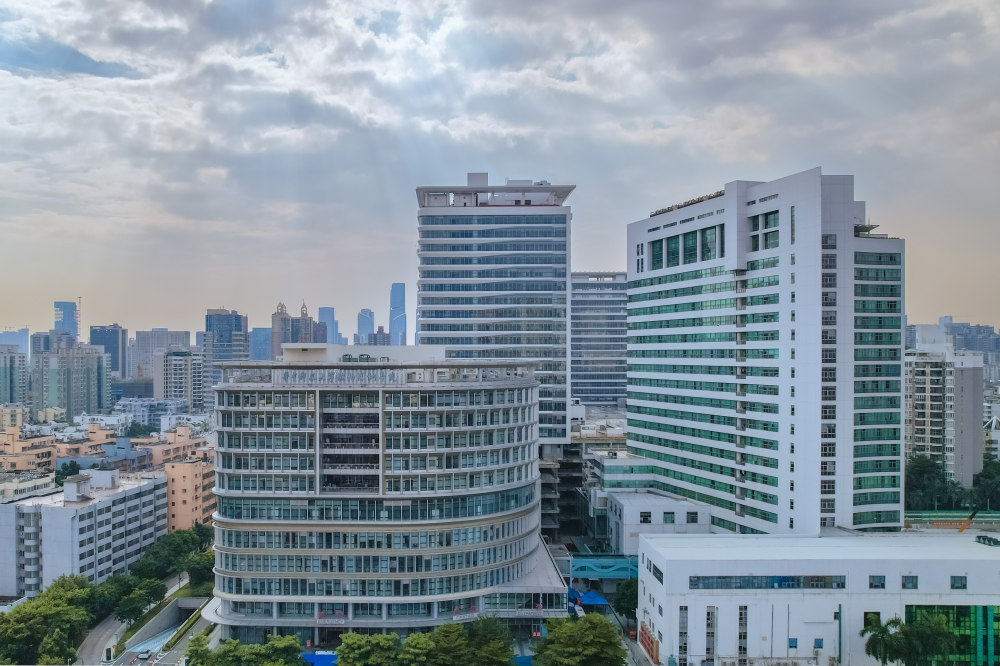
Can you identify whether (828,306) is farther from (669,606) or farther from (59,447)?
(59,447)

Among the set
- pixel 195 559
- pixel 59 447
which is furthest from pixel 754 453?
pixel 59 447

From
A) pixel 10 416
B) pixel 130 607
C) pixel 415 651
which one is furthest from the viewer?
pixel 10 416

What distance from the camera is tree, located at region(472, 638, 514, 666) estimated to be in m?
38.4

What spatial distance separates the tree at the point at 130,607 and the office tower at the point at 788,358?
47064mm

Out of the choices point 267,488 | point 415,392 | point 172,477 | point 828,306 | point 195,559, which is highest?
point 828,306

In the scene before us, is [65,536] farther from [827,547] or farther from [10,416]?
[10,416]

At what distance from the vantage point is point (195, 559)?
59969mm

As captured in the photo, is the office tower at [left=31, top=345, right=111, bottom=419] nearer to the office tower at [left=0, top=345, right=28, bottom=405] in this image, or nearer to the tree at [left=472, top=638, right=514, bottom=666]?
the office tower at [left=0, top=345, right=28, bottom=405]

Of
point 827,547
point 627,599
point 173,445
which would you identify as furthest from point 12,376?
point 827,547

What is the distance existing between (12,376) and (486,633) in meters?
170

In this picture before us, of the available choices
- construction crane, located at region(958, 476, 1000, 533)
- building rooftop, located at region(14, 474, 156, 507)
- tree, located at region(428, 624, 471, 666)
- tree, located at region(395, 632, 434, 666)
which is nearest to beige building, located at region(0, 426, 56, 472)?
building rooftop, located at region(14, 474, 156, 507)

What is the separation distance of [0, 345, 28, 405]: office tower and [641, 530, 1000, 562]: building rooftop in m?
173

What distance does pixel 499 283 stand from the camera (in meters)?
76.4

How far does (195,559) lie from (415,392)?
101 ft
